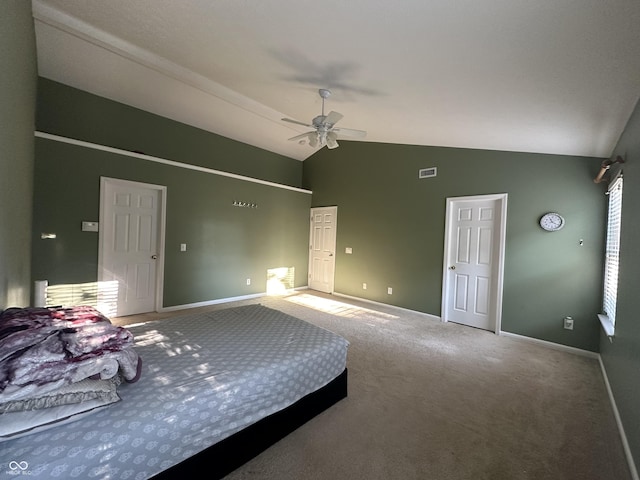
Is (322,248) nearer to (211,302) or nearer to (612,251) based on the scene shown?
(211,302)

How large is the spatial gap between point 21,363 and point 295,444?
152cm

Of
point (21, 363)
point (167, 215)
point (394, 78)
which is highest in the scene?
point (394, 78)

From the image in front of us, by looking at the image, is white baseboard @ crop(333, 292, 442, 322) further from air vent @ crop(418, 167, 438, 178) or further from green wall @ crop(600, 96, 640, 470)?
air vent @ crop(418, 167, 438, 178)

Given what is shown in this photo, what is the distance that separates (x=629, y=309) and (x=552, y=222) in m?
1.96

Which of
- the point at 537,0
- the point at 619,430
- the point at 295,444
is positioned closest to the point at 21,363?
the point at 295,444

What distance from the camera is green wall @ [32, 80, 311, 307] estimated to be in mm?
3639

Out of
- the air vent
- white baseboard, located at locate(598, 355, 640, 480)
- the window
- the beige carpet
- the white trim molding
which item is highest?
the air vent

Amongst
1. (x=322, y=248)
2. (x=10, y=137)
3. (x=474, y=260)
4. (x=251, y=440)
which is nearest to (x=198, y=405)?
(x=251, y=440)

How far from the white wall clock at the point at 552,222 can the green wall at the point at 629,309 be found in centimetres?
114

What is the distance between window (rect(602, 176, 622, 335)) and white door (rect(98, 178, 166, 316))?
589cm

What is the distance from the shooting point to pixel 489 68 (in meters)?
2.08

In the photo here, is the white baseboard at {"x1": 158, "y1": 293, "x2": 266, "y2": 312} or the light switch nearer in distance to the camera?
the light switch

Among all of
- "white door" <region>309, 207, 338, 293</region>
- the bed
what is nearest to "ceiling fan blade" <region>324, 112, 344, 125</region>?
the bed

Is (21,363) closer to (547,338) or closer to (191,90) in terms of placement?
(191,90)
